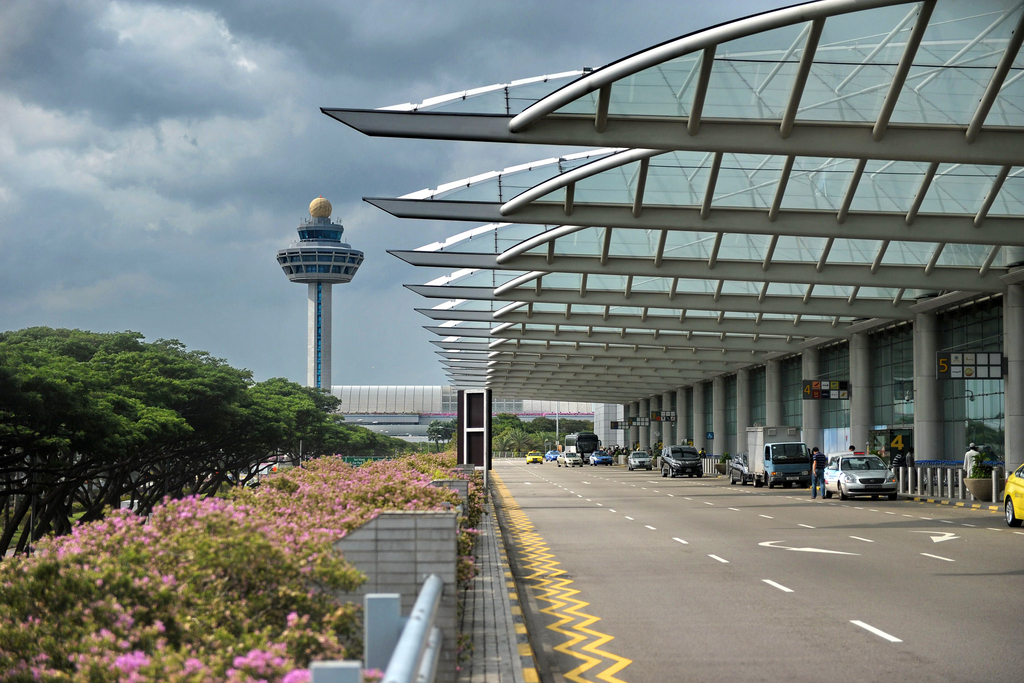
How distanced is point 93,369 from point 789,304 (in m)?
27.0

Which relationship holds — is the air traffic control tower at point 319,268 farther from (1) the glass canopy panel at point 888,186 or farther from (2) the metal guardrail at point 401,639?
(2) the metal guardrail at point 401,639

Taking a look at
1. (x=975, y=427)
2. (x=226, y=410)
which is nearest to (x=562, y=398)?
(x=226, y=410)

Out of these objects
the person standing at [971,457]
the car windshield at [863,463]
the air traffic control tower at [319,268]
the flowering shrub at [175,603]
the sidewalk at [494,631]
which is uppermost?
the air traffic control tower at [319,268]

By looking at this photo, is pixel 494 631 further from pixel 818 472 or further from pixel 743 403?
pixel 743 403

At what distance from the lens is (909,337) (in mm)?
47938

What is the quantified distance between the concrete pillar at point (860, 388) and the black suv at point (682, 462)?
16.3m

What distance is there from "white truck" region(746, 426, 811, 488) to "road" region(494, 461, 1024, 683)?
66.9 ft

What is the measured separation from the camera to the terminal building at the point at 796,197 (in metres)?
19.8

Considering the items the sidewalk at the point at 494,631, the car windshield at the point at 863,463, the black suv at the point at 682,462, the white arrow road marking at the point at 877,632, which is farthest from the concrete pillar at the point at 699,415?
the white arrow road marking at the point at 877,632

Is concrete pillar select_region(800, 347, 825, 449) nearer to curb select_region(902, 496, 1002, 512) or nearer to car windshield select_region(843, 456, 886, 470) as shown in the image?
car windshield select_region(843, 456, 886, 470)

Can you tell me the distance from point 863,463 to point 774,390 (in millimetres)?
28532

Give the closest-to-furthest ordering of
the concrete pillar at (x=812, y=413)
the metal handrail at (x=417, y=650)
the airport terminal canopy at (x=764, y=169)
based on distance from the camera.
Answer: the metal handrail at (x=417, y=650), the airport terminal canopy at (x=764, y=169), the concrete pillar at (x=812, y=413)

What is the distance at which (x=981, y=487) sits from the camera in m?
33.1

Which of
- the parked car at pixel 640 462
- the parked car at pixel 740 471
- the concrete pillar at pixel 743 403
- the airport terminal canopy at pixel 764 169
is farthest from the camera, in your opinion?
the parked car at pixel 640 462
